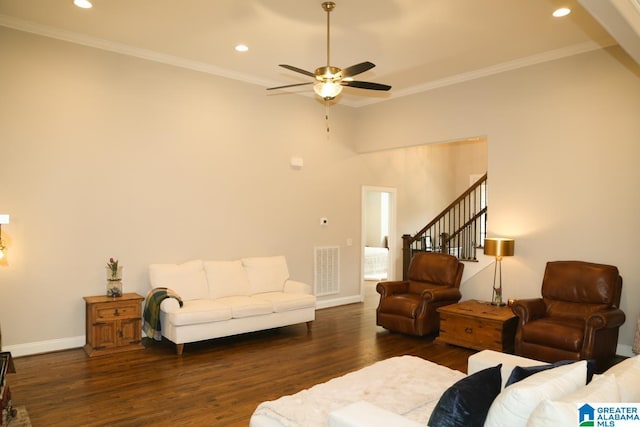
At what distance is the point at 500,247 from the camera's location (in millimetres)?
5410

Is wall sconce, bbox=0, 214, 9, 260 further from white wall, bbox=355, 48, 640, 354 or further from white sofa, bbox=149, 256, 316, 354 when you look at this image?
white wall, bbox=355, 48, 640, 354

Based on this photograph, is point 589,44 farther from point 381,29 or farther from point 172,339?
point 172,339

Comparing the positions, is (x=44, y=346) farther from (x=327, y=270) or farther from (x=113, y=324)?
(x=327, y=270)

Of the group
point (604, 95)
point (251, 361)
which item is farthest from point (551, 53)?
point (251, 361)

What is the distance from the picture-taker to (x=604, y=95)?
5.04 meters

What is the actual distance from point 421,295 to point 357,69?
3171 millimetres

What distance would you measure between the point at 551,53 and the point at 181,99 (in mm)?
4685

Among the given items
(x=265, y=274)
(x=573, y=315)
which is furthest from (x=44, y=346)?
(x=573, y=315)

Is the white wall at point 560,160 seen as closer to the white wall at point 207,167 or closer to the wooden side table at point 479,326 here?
the white wall at point 207,167

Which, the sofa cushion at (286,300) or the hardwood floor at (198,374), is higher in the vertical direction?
the sofa cushion at (286,300)

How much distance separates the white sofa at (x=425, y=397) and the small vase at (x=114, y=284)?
327 cm

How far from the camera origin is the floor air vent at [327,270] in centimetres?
733

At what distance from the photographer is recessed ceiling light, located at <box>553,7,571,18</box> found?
13.7ft

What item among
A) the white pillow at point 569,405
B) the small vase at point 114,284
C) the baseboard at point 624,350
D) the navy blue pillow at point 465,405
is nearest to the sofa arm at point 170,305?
the small vase at point 114,284
